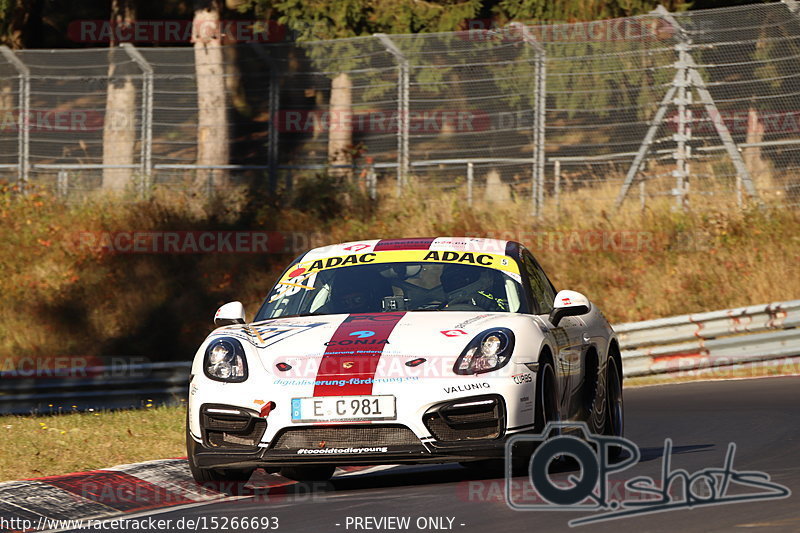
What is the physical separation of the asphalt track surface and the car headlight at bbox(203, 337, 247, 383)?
0.68 metres

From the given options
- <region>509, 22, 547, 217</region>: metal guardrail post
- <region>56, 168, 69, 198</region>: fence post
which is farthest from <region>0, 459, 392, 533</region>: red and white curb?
<region>56, 168, 69, 198</region>: fence post

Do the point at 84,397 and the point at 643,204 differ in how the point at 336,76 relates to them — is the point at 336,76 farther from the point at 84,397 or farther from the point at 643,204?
the point at 84,397

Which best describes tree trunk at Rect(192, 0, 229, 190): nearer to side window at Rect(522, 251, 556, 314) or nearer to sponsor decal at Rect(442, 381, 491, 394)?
side window at Rect(522, 251, 556, 314)

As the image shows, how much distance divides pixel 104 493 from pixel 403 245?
253 centimetres

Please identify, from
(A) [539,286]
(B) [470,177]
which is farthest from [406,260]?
(B) [470,177]

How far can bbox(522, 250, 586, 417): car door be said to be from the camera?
8387mm

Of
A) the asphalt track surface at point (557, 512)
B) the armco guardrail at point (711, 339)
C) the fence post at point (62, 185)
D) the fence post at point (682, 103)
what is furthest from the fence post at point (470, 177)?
the asphalt track surface at point (557, 512)

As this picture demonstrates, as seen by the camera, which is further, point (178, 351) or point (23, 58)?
point (23, 58)

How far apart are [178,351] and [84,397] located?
425cm

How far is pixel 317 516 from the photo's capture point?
712 cm

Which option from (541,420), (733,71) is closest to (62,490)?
(541,420)

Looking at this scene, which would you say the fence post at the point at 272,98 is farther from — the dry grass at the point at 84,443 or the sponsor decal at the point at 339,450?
the sponsor decal at the point at 339,450

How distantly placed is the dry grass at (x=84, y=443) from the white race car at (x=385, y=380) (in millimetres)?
1375

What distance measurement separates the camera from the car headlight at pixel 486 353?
7.62m
